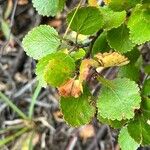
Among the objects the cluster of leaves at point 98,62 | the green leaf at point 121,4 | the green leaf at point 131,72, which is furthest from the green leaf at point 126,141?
the green leaf at point 121,4

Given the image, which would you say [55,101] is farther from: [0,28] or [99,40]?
[99,40]

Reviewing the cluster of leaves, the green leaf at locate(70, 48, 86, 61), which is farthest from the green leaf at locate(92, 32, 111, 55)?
the green leaf at locate(70, 48, 86, 61)

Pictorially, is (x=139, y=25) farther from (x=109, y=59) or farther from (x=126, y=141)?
(x=126, y=141)

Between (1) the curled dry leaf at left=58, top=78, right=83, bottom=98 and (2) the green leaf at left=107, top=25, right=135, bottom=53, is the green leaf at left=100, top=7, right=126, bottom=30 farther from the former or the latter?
(1) the curled dry leaf at left=58, top=78, right=83, bottom=98

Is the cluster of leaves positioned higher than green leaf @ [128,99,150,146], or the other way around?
the cluster of leaves

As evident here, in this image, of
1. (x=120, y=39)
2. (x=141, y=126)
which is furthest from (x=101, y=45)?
(x=141, y=126)

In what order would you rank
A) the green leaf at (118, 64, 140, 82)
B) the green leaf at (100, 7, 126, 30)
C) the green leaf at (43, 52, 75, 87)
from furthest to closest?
the green leaf at (118, 64, 140, 82) < the green leaf at (100, 7, 126, 30) < the green leaf at (43, 52, 75, 87)

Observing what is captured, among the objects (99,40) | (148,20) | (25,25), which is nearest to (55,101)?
(25,25)

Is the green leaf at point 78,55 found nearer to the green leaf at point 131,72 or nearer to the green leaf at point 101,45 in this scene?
the green leaf at point 101,45
